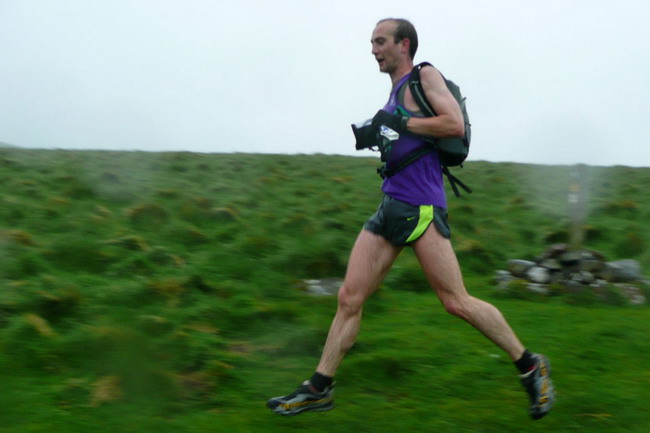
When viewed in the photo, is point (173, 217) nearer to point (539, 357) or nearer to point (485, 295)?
point (485, 295)

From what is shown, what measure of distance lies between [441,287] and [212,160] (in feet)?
52.2

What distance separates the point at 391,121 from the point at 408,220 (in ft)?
1.73

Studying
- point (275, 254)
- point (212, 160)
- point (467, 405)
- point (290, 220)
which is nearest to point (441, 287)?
point (467, 405)

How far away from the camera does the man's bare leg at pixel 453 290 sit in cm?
450

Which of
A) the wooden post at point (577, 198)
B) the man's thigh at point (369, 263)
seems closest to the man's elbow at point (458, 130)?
the man's thigh at point (369, 263)

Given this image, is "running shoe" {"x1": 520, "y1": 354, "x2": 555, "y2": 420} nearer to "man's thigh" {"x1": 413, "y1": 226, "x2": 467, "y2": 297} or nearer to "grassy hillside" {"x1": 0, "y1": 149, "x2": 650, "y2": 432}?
"grassy hillside" {"x1": 0, "y1": 149, "x2": 650, "y2": 432}

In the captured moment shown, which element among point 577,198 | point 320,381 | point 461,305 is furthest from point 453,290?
point 577,198

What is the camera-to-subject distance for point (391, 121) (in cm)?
452

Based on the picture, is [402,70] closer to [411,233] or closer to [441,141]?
[441,141]

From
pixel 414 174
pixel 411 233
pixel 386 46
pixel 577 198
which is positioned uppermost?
pixel 386 46

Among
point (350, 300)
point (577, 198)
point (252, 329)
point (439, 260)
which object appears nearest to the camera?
point (439, 260)

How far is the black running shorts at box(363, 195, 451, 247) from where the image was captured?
4504 mm

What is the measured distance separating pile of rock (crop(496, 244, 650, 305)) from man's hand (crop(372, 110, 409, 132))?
4214 mm

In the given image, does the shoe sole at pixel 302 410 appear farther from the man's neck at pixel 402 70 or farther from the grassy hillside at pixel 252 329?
the man's neck at pixel 402 70
